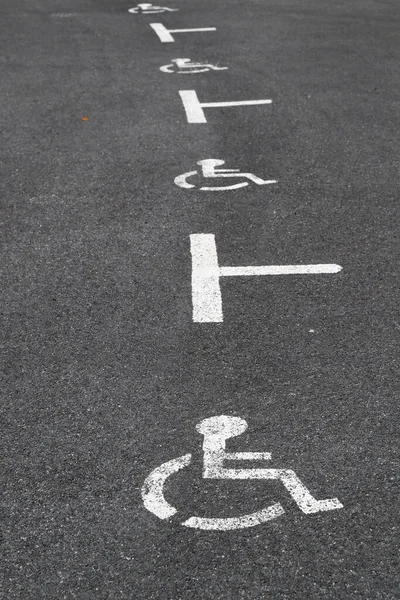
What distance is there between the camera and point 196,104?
10.8 meters

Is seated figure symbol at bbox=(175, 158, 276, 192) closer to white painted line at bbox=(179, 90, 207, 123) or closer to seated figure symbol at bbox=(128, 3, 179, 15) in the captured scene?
white painted line at bbox=(179, 90, 207, 123)

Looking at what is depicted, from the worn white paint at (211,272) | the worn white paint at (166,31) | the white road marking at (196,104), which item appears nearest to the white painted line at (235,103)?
the white road marking at (196,104)

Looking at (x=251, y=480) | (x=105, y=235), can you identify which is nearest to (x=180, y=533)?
(x=251, y=480)

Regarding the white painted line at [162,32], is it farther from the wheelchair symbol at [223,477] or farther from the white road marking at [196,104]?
the wheelchair symbol at [223,477]

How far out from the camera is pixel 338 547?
13.4ft

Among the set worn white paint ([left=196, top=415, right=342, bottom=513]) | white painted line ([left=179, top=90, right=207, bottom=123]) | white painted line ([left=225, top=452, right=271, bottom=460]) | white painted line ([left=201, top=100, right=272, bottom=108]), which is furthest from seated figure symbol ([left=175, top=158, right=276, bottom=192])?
white painted line ([left=225, top=452, right=271, bottom=460])

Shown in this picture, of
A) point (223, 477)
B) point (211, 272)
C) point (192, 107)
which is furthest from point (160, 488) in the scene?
point (192, 107)

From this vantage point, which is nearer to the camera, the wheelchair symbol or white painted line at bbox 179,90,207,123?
the wheelchair symbol

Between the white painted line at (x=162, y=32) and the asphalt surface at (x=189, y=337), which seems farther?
the white painted line at (x=162, y=32)

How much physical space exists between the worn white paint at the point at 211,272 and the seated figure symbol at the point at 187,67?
5650 millimetres

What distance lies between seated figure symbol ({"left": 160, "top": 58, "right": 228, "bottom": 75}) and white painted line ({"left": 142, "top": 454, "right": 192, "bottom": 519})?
840 cm

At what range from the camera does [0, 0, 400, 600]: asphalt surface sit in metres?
4.10

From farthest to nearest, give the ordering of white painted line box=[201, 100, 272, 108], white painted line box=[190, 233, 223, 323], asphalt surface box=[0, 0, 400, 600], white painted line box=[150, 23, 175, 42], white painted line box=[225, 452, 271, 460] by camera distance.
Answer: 1. white painted line box=[150, 23, 175, 42]
2. white painted line box=[201, 100, 272, 108]
3. white painted line box=[190, 233, 223, 323]
4. white painted line box=[225, 452, 271, 460]
5. asphalt surface box=[0, 0, 400, 600]

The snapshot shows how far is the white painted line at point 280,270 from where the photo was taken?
6660 millimetres
